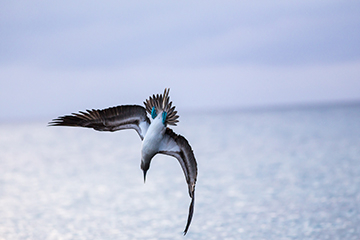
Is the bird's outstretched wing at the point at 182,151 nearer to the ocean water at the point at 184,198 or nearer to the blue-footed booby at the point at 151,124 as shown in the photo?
the blue-footed booby at the point at 151,124

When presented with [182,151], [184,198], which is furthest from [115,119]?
[184,198]

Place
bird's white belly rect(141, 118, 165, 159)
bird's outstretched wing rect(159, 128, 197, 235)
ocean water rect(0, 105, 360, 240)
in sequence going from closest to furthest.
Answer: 1. bird's white belly rect(141, 118, 165, 159)
2. bird's outstretched wing rect(159, 128, 197, 235)
3. ocean water rect(0, 105, 360, 240)

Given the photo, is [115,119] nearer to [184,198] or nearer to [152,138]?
[152,138]

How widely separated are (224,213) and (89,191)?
483 inches

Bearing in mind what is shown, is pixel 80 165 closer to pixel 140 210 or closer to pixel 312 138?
pixel 140 210

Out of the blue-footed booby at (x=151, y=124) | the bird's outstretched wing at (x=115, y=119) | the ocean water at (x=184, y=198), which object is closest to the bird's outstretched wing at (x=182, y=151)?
the blue-footed booby at (x=151, y=124)

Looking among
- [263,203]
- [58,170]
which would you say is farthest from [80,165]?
[263,203]

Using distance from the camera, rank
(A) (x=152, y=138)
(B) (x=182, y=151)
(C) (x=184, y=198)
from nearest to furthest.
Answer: (A) (x=152, y=138) → (B) (x=182, y=151) → (C) (x=184, y=198)

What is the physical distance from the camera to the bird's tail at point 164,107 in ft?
41.6

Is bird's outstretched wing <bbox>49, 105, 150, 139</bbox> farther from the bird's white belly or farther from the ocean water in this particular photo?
the ocean water

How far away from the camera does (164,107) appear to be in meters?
12.8

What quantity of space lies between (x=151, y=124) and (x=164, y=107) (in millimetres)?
505

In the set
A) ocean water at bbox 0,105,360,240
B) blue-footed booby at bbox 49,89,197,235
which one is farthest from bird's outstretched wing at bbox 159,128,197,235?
ocean water at bbox 0,105,360,240

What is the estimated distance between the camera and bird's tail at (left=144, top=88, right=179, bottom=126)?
12.7m
